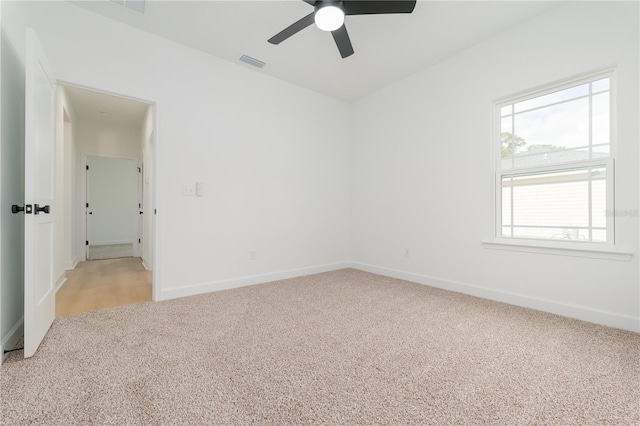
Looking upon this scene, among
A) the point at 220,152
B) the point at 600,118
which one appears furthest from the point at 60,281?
the point at 600,118

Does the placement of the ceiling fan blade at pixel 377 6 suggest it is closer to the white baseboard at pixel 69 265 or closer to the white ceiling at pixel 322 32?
the white ceiling at pixel 322 32

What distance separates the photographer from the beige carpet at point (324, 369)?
1.25 meters

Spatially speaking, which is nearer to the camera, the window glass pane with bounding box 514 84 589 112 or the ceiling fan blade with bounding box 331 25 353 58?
the ceiling fan blade with bounding box 331 25 353 58

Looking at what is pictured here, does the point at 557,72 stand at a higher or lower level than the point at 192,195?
higher

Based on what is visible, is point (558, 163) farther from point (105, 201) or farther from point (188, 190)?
point (105, 201)

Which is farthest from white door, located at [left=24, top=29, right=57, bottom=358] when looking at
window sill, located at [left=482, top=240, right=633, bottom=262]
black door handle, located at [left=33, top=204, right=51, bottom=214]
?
window sill, located at [left=482, top=240, right=633, bottom=262]

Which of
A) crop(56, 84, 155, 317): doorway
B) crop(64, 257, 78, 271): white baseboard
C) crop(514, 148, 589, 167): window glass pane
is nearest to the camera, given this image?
crop(514, 148, 589, 167): window glass pane

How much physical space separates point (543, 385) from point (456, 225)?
197 centimetres

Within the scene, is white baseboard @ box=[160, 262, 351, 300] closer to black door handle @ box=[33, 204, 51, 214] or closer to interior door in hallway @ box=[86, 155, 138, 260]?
black door handle @ box=[33, 204, 51, 214]

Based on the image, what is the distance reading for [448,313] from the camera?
2529 millimetres

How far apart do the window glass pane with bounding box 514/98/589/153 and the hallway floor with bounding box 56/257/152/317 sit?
4.20 m

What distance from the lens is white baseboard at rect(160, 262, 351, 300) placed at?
295 centimetres

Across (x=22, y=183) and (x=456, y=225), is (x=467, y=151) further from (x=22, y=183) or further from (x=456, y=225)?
(x=22, y=183)

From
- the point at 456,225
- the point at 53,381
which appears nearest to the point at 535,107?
the point at 456,225
